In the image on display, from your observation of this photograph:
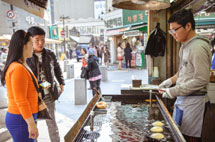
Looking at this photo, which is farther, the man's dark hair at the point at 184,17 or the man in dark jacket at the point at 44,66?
the man in dark jacket at the point at 44,66

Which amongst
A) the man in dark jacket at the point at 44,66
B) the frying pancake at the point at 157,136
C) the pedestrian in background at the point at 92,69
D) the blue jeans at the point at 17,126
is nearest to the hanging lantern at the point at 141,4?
the man in dark jacket at the point at 44,66

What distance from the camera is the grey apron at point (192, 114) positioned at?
2514 millimetres

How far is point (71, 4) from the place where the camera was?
79125mm

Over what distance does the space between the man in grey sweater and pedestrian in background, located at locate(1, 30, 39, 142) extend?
184 cm

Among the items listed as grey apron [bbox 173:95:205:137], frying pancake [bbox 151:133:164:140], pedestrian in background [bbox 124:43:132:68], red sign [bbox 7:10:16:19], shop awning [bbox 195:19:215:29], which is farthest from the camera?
pedestrian in background [bbox 124:43:132:68]

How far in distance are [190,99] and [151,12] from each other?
404 centimetres

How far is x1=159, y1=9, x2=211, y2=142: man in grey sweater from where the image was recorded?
7.81 ft

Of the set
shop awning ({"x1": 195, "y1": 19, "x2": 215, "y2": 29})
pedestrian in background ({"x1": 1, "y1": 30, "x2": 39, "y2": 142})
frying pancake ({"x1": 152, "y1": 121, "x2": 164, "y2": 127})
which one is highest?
shop awning ({"x1": 195, "y1": 19, "x2": 215, "y2": 29})

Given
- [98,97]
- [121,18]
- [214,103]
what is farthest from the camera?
[121,18]

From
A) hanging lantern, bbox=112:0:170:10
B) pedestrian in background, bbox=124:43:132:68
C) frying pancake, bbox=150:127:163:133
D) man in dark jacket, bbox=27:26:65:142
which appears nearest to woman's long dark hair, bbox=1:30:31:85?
man in dark jacket, bbox=27:26:65:142

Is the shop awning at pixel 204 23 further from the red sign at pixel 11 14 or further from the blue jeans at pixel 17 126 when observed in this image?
the blue jeans at pixel 17 126

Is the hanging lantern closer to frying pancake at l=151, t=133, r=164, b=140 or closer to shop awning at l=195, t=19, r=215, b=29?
frying pancake at l=151, t=133, r=164, b=140

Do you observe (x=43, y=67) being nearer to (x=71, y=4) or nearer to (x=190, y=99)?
(x=190, y=99)

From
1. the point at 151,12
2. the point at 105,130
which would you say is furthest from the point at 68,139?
the point at 151,12
